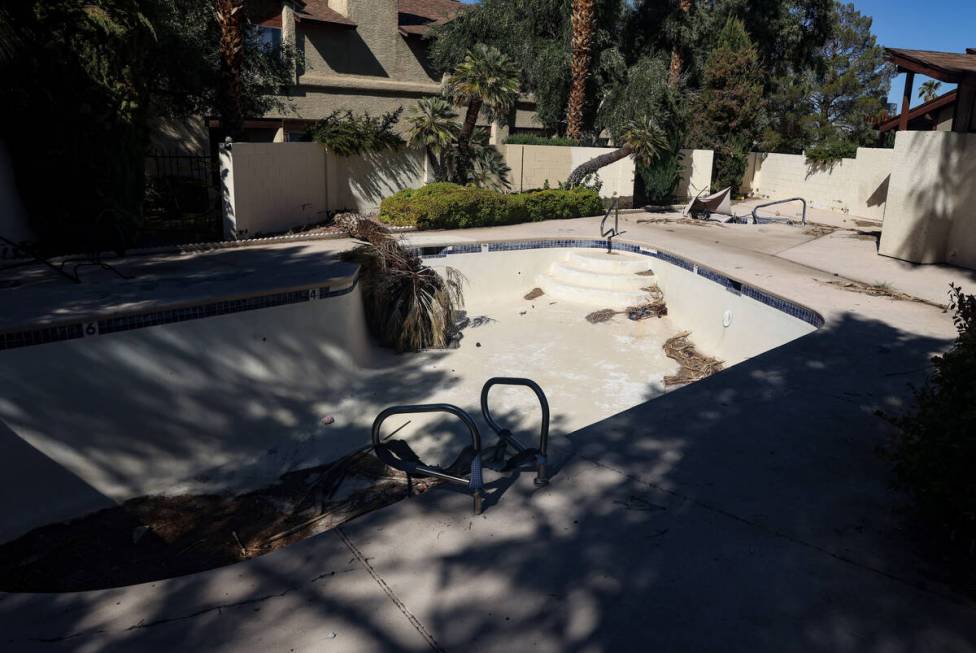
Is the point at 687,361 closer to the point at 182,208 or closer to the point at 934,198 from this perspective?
the point at 934,198

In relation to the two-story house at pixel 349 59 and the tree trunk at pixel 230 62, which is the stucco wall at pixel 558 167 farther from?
the tree trunk at pixel 230 62

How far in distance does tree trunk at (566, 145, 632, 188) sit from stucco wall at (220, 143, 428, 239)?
4191 millimetres

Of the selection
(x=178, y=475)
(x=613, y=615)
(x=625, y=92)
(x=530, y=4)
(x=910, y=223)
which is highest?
(x=530, y=4)

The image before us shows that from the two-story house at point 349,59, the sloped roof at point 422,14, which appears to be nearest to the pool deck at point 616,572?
the two-story house at point 349,59

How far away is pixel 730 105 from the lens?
77.3 feet

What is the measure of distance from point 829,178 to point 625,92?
727cm

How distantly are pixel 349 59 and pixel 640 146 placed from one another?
479 inches

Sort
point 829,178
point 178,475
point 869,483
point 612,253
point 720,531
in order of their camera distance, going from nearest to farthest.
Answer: point 720,531 < point 869,483 < point 178,475 < point 612,253 < point 829,178

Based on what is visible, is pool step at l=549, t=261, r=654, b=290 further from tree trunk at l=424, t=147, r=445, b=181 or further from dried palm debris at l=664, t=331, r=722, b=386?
tree trunk at l=424, t=147, r=445, b=181

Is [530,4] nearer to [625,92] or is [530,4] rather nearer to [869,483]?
[625,92]

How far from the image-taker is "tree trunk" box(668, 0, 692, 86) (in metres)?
25.8

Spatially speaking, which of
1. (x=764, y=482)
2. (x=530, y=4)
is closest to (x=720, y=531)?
(x=764, y=482)

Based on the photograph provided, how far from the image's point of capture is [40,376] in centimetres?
596

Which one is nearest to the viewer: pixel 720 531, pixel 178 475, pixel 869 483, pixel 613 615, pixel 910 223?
pixel 613 615
